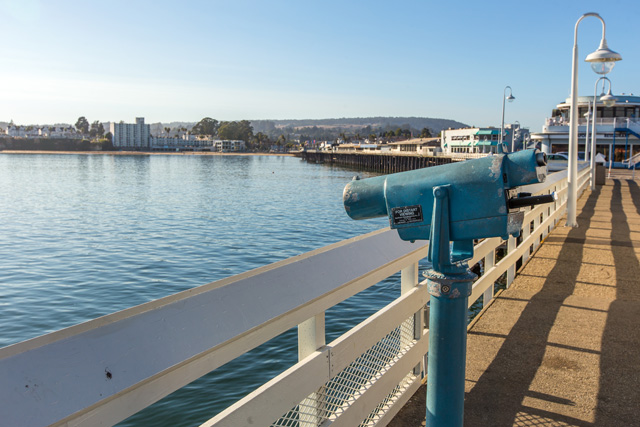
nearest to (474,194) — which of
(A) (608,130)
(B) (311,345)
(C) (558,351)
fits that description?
(B) (311,345)

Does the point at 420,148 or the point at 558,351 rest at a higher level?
the point at 420,148

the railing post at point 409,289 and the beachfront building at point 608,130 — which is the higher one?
the beachfront building at point 608,130

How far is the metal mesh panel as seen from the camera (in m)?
2.46

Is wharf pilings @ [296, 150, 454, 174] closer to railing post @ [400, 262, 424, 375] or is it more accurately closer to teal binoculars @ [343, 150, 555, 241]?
railing post @ [400, 262, 424, 375]

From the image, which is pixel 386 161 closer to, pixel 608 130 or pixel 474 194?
pixel 608 130

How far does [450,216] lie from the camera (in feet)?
7.74

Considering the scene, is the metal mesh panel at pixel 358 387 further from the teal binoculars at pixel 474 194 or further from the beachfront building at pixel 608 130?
the beachfront building at pixel 608 130


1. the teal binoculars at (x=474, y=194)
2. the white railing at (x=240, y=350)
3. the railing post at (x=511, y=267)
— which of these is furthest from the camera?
the railing post at (x=511, y=267)

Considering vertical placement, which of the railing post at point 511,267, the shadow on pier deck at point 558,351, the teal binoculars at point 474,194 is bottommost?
the shadow on pier deck at point 558,351

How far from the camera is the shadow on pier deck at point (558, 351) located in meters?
3.35

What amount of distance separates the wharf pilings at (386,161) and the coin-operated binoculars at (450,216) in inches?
2649

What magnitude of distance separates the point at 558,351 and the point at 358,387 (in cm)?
193

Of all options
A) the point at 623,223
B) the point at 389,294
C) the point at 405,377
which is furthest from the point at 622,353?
the point at 389,294

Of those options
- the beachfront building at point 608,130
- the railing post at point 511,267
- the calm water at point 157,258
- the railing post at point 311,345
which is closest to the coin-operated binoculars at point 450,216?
the railing post at point 311,345
